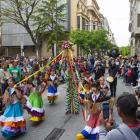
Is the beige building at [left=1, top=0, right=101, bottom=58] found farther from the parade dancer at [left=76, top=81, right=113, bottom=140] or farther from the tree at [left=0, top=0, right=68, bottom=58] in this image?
the parade dancer at [left=76, top=81, right=113, bottom=140]

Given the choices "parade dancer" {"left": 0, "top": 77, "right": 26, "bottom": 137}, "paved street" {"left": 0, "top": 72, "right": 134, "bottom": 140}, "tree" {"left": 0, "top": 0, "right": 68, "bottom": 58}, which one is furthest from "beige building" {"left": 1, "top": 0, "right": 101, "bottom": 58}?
"parade dancer" {"left": 0, "top": 77, "right": 26, "bottom": 137}

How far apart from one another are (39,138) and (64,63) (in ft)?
40.1

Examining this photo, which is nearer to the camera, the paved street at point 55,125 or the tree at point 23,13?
the paved street at point 55,125

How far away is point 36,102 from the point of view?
558 cm

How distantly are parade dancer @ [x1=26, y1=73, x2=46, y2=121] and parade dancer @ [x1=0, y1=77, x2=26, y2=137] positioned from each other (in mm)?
761

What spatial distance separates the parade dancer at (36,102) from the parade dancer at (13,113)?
2.50 ft

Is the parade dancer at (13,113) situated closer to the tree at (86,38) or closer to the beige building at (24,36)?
the tree at (86,38)

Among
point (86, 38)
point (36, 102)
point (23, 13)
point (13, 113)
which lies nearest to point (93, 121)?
point (13, 113)

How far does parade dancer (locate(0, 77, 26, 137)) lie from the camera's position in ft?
14.8

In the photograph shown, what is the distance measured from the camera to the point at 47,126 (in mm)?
5445

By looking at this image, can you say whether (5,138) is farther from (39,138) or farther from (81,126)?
(81,126)

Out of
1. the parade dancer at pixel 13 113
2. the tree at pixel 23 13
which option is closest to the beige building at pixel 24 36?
the tree at pixel 23 13

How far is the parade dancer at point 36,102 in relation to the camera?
18.0 ft

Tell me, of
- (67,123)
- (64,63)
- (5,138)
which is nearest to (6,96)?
(5,138)
